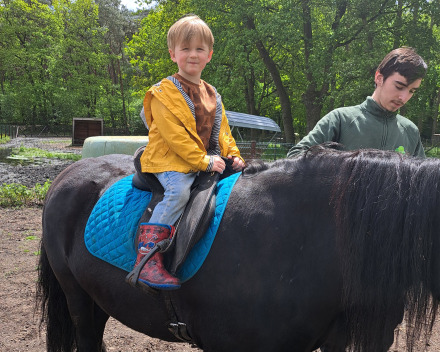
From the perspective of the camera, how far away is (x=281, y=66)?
23109 millimetres

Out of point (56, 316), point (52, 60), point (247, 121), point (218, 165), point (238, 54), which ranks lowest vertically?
point (56, 316)

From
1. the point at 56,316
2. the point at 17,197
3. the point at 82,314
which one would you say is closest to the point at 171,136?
the point at 82,314

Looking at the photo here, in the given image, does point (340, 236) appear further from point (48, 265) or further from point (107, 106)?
point (107, 106)

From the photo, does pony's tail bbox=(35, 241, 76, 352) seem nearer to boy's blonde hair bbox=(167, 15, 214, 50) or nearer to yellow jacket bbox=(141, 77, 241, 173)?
yellow jacket bbox=(141, 77, 241, 173)

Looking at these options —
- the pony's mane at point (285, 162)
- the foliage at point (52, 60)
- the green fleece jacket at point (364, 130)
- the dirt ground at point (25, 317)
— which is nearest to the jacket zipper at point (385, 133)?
the green fleece jacket at point (364, 130)

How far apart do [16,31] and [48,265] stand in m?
43.4

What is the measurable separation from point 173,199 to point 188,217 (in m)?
0.13

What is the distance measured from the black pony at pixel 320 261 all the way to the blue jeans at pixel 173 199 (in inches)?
9.8

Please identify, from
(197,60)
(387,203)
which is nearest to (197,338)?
(387,203)

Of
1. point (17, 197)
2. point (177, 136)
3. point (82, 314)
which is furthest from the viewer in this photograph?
point (17, 197)

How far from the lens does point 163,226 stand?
1.74m

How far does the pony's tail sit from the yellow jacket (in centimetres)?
139

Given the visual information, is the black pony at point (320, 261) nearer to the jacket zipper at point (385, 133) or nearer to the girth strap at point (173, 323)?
the girth strap at point (173, 323)

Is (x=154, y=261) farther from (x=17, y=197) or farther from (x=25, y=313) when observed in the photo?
(x=17, y=197)
